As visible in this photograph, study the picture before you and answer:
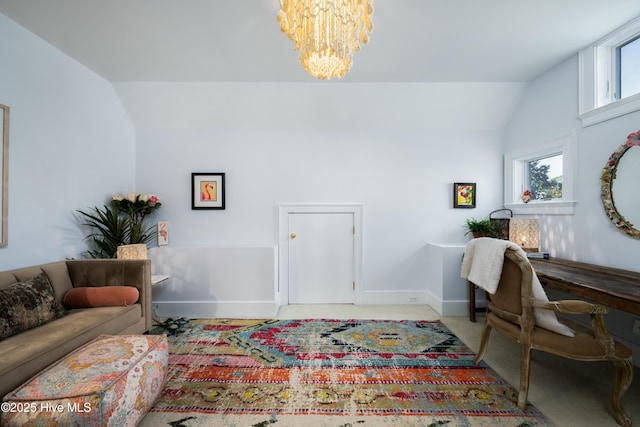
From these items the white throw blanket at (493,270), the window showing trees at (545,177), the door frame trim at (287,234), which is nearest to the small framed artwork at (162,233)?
the door frame trim at (287,234)

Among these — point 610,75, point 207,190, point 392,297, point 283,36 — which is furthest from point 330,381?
point 610,75

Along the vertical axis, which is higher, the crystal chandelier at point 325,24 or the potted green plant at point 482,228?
the crystal chandelier at point 325,24

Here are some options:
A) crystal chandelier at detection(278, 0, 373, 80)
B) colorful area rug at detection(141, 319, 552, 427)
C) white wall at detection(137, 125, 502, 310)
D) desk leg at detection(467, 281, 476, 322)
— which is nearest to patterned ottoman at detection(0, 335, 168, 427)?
colorful area rug at detection(141, 319, 552, 427)

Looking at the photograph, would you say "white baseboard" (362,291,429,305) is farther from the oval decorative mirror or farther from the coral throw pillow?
the coral throw pillow

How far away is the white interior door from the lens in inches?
137

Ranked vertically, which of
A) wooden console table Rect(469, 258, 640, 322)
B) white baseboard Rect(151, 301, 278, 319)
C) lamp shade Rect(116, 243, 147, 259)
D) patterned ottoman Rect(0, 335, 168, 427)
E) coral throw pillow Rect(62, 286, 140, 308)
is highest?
lamp shade Rect(116, 243, 147, 259)

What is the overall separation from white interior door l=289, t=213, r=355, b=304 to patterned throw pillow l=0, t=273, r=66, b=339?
7.20 feet

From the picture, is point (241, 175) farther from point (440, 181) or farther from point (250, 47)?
point (440, 181)

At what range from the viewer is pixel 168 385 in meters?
1.89

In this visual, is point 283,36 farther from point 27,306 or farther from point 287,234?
point 27,306

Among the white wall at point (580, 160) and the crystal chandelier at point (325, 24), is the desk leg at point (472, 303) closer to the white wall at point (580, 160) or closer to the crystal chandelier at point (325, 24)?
the white wall at point (580, 160)

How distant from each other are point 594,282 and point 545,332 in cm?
57

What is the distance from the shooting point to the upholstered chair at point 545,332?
1.52 m

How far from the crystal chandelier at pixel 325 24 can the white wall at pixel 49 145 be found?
2.31 m
